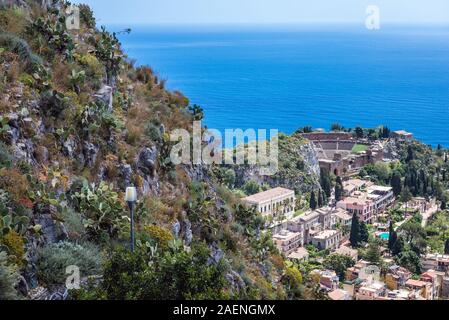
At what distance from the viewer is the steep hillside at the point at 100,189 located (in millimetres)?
5762

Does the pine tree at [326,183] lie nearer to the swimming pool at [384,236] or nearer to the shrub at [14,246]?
the swimming pool at [384,236]

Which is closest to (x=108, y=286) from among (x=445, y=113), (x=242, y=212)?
(x=242, y=212)

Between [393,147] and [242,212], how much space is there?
44660 millimetres

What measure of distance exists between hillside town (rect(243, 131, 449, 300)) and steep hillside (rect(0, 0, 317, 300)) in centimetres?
818

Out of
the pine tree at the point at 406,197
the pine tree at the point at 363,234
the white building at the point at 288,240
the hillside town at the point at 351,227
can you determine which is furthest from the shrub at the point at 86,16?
the pine tree at the point at 406,197

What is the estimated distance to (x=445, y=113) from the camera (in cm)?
7394

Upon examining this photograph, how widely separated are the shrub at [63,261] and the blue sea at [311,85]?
34919mm

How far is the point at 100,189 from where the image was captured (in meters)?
8.03

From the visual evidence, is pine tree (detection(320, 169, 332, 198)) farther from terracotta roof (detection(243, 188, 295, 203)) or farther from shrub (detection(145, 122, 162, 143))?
shrub (detection(145, 122, 162, 143))

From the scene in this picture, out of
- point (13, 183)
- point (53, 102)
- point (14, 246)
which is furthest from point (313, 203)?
point (14, 246)

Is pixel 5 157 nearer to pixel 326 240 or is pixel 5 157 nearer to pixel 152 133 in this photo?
pixel 152 133

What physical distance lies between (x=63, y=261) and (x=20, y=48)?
14.9 ft

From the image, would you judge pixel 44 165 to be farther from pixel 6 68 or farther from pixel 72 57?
pixel 72 57

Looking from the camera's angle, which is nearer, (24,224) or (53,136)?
(24,224)
